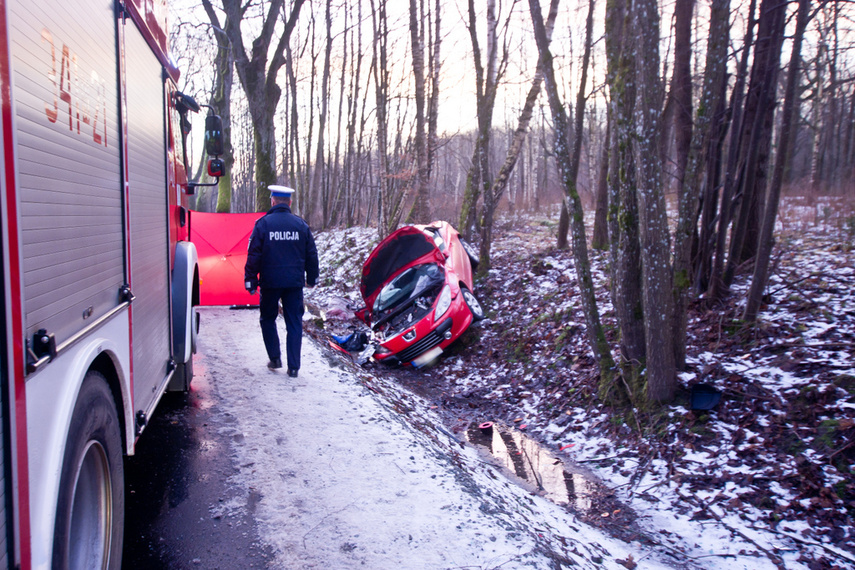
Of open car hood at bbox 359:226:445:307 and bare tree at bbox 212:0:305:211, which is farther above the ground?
bare tree at bbox 212:0:305:211

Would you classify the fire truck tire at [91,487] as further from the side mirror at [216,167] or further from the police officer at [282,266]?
the side mirror at [216,167]

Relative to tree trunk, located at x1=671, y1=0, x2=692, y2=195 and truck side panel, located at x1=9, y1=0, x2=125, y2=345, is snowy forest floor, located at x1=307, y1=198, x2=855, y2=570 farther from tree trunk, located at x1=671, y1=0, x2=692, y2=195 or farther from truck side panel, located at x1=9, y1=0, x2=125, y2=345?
truck side panel, located at x1=9, y1=0, x2=125, y2=345

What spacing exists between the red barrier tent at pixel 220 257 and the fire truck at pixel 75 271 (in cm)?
607

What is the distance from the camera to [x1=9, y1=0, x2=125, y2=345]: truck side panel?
6.08ft

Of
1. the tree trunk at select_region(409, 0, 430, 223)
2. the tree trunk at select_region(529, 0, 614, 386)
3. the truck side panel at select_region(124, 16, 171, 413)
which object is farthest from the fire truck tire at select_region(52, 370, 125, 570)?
the tree trunk at select_region(409, 0, 430, 223)

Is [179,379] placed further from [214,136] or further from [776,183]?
[776,183]

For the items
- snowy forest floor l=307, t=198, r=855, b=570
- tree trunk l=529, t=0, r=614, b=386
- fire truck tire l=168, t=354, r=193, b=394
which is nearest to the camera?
snowy forest floor l=307, t=198, r=855, b=570

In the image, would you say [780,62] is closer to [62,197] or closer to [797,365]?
[797,365]

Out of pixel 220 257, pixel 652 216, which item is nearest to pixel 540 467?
pixel 652 216

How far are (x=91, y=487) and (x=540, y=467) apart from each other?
4400 mm

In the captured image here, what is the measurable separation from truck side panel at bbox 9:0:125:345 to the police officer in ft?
9.89

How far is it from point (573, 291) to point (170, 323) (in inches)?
280

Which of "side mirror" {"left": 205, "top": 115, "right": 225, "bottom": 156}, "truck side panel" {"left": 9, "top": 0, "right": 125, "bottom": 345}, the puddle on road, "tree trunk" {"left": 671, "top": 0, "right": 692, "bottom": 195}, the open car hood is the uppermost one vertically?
"tree trunk" {"left": 671, "top": 0, "right": 692, "bottom": 195}

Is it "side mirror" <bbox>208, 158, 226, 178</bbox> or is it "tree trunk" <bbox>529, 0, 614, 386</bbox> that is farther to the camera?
"tree trunk" <bbox>529, 0, 614, 386</bbox>
